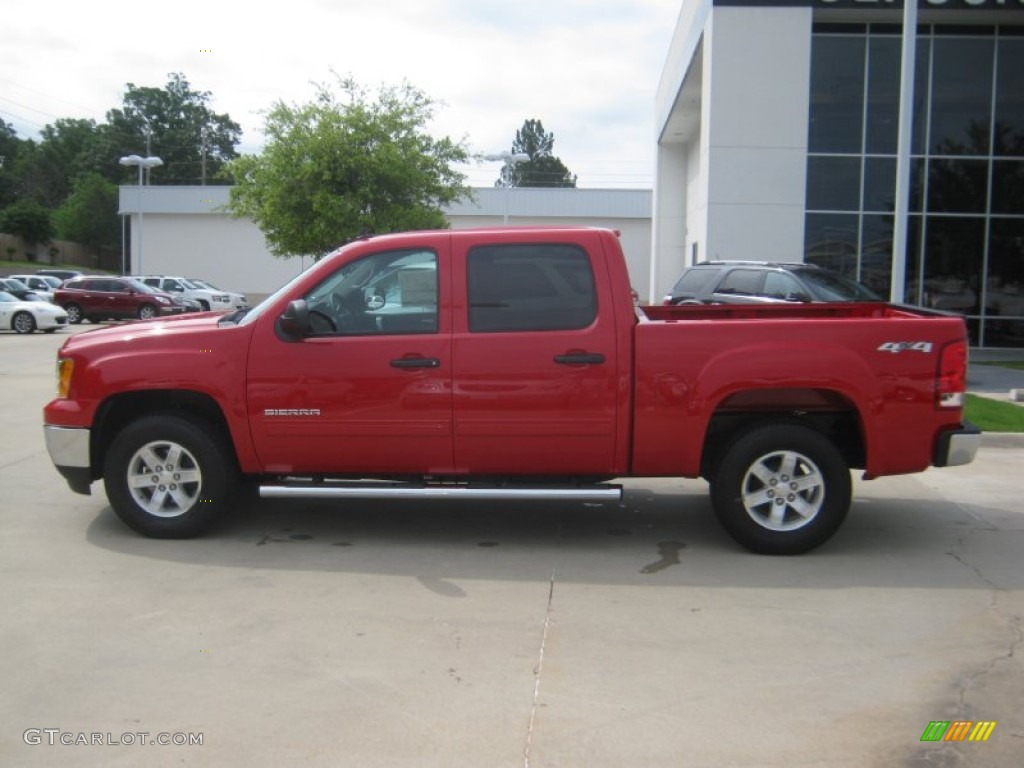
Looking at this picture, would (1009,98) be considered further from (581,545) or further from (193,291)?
(193,291)

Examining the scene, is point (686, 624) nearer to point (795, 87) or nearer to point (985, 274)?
point (795, 87)

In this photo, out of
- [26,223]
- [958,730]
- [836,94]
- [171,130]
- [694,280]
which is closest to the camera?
[958,730]

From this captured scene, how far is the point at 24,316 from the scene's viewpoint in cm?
2784

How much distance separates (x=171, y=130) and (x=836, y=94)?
93.6 m

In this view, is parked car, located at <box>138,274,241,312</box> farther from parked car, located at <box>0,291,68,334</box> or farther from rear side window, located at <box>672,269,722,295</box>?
rear side window, located at <box>672,269,722,295</box>

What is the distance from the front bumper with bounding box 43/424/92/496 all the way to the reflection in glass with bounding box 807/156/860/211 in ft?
56.6

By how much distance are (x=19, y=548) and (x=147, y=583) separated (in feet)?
4.25

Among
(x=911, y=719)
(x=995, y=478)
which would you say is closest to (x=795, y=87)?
(x=995, y=478)

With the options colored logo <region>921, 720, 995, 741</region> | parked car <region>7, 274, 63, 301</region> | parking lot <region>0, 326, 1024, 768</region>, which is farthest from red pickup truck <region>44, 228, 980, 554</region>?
parked car <region>7, 274, 63, 301</region>

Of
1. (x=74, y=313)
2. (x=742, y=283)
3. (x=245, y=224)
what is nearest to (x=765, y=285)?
(x=742, y=283)

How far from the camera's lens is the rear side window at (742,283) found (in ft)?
48.3

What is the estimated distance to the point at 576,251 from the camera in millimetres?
6488

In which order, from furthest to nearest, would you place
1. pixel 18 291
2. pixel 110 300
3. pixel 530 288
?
pixel 110 300, pixel 18 291, pixel 530 288

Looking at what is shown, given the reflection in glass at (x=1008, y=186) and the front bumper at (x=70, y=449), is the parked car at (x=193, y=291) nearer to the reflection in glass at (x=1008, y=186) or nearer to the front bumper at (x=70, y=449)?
the reflection in glass at (x=1008, y=186)
